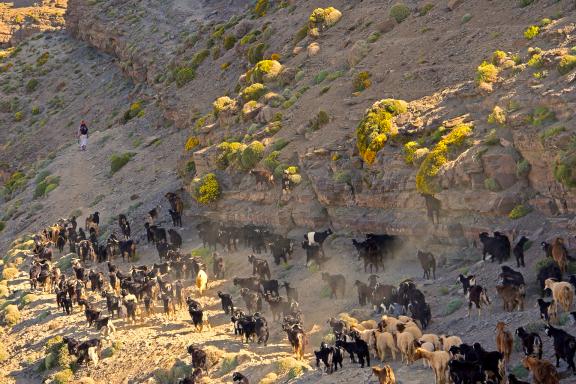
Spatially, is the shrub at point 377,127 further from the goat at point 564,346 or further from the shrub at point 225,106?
the goat at point 564,346

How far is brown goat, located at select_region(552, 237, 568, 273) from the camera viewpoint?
1210 inches

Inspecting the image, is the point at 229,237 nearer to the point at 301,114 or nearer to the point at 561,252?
the point at 301,114

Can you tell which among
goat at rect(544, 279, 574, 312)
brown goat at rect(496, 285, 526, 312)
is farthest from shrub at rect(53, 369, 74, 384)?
goat at rect(544, 279, 574, 312)

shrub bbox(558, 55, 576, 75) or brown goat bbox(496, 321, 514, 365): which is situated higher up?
shrub bbox(558, 55, 576, 75)

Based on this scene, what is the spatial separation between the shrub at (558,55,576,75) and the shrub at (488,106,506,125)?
8.92ft

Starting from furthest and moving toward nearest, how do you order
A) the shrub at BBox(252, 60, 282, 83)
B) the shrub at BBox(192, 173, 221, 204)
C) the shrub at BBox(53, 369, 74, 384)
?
the shrub at BBox(252, 60, 282, 83), the shrub at BBox(192, 173, 221, 204), the shrub at BBox(53, 369, 74, 384)

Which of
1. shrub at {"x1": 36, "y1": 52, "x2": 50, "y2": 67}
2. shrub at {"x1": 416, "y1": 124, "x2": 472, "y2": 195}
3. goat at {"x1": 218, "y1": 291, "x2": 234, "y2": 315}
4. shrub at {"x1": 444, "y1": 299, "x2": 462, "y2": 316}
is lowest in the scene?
goat at {"x1": 218, "y1": 291, "x2": 234, "y2": 315}

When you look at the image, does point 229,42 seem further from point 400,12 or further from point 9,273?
point 9,273

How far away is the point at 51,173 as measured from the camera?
2950 inches

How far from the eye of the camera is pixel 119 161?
68.9 meters

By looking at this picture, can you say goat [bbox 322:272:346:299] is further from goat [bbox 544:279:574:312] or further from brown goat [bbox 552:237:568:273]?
goat [bbox 544:279:574:312]

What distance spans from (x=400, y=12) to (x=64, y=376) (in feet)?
96.0

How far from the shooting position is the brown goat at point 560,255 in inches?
1210

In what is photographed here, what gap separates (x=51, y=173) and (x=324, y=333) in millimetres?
45814
